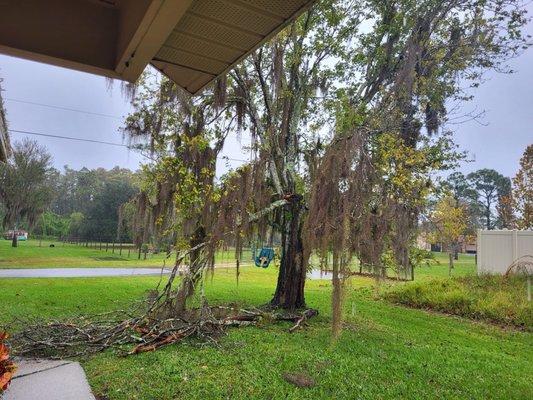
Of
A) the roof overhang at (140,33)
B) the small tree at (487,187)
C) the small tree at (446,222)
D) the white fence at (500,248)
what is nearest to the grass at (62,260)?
the small tree at (446,222)

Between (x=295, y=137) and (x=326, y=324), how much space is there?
11.4ft

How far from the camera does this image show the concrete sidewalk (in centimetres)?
280

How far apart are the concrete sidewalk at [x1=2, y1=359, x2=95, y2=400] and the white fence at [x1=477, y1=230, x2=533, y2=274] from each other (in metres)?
9.95

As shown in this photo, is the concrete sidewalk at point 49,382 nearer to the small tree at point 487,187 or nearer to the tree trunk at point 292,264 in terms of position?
the tree trunk at point 292,264

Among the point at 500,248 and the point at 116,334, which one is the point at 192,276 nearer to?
the point at 116,334

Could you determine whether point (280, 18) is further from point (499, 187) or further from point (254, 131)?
point (499, 187)

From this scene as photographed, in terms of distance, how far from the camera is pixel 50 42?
1436 mm

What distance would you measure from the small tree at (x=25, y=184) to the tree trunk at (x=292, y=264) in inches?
608

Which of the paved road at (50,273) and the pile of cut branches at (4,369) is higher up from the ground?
the pile of cut branches at (4,369)

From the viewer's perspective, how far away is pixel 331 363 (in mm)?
3965

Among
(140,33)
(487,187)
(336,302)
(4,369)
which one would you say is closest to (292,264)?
(336,302)

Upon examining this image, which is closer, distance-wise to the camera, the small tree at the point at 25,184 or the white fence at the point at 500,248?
the white fence at the point at 500,248

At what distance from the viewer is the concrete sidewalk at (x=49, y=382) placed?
280 centimetres

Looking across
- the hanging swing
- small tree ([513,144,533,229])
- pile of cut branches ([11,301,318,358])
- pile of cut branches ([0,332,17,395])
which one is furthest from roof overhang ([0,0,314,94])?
small tree ([513,144,533,229])
